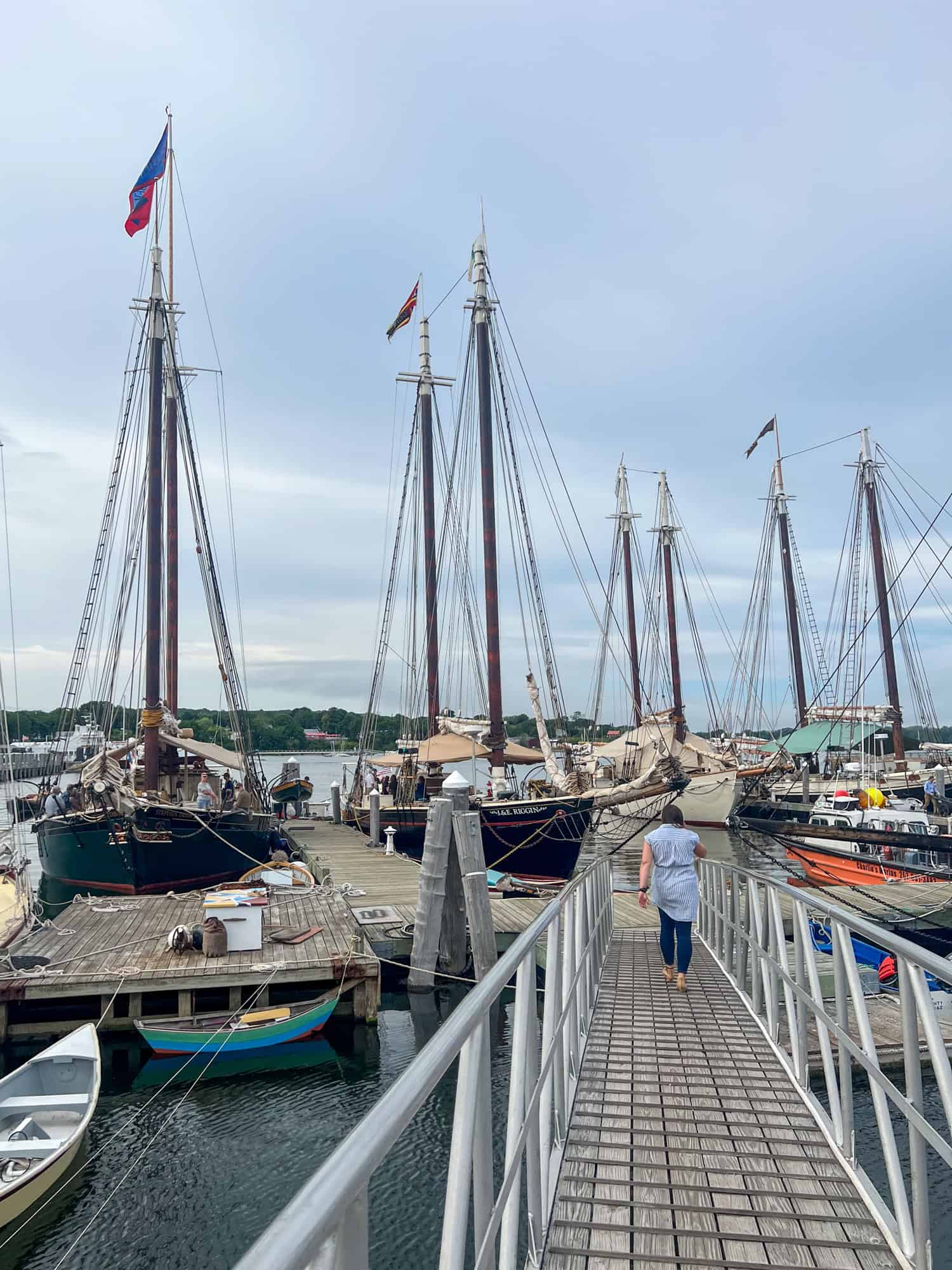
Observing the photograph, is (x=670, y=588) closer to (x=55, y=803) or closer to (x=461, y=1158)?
(x=55, y=803)

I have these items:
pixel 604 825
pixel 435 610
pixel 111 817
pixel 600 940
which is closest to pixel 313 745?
pixel 604 825

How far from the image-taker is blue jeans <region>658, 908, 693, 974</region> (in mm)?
8086

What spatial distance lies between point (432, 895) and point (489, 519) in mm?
16369

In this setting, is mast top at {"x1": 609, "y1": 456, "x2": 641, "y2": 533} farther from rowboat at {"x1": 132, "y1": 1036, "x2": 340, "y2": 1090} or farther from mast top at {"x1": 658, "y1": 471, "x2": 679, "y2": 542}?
rowboat at {"x1": 132, "y1": 1036, "x2": 340, "y2": 1090}

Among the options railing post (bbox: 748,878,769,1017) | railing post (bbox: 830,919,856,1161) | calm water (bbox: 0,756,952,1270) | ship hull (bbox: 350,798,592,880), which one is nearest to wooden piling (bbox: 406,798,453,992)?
calm water (bbox: 0,756,952,1270)

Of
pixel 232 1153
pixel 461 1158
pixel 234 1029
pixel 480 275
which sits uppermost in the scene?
pixel 480 275

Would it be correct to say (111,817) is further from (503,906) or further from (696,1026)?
(696,1026)

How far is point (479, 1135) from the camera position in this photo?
9.29 ft

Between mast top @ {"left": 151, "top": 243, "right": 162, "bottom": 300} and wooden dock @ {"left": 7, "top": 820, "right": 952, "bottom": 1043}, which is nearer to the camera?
wooden dock @ {"left": 7, "top": 820, "right": 952, "bottom": 1043}

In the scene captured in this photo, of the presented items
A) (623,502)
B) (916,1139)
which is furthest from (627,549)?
(916,1139)

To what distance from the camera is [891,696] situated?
134 feet

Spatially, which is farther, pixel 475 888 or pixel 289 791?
pixel 289 791

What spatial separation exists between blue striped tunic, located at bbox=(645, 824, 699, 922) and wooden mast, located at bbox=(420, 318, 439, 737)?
86.3ft

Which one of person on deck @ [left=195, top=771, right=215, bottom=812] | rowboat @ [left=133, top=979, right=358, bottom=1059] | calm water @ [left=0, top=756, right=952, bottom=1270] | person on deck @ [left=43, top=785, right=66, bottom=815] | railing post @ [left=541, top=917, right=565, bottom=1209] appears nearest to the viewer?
railing post @ [left=541, top=917, right=565, bottom=1209]
